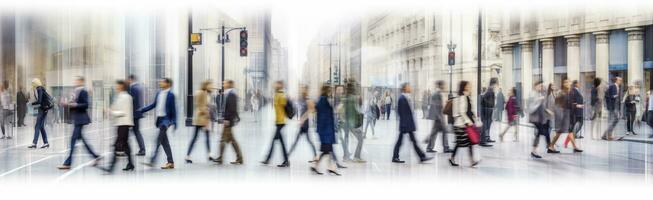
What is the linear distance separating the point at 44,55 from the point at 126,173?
14357mm

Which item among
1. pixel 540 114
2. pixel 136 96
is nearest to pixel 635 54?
pixel 540 114

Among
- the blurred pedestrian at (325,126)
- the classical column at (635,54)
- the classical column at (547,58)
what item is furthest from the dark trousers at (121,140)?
the classical column at (547,58)

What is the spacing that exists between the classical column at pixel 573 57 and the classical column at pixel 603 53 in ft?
3.20

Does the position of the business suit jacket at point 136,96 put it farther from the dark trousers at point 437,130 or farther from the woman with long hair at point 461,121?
the dark trousers at point 437,130

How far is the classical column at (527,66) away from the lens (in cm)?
2908

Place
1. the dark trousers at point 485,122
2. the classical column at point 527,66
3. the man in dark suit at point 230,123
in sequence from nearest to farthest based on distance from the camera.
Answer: the man in dark suit at point 230,123 < the dark trousers at point 485,122 < the classical column at point 527,66

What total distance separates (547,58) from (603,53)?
8.79 ft

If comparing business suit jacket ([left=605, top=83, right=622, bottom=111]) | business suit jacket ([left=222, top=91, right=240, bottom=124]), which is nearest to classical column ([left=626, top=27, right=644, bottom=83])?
business suit jacket ([left=605, top=83, right=622, bottom=111])

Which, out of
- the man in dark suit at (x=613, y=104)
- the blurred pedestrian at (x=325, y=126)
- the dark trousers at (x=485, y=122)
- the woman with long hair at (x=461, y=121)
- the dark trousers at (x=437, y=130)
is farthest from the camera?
the man in dark suit at (x=613, y=104)

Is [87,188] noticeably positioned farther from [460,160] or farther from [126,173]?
[460,160]

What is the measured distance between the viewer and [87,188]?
7.58 metres

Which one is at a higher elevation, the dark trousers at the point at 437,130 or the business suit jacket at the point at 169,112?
the business suit jacket at the point at 169,112

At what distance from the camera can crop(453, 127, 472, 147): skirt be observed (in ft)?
31.5

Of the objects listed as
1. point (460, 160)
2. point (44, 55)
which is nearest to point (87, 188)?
point (460, 160)
